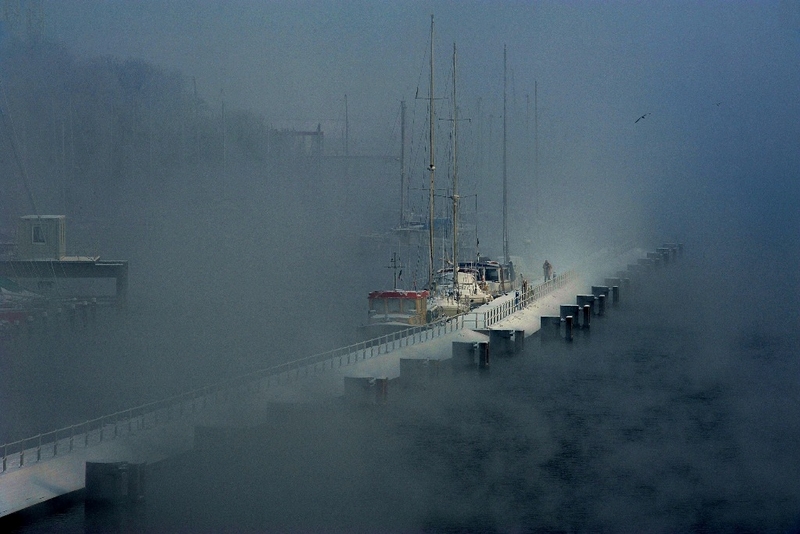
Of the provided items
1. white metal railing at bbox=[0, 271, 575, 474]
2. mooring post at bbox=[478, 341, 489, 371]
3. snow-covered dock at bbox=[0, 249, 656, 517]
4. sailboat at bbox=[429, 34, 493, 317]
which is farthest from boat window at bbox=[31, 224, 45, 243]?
mooring post at bbox=[478, 341, 489, 371]

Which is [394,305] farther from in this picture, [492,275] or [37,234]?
[37,234]

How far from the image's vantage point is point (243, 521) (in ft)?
109

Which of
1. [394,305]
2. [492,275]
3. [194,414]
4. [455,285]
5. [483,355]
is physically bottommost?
[194,414]

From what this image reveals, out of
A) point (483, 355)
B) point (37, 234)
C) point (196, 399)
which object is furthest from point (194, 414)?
point (37, 234)

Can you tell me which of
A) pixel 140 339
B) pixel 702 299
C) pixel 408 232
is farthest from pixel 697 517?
pixel 408 232

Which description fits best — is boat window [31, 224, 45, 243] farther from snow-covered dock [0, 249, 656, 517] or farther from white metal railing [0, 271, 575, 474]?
white metal railing [0, 271, 575, 474]

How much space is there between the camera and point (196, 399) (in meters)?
39.0

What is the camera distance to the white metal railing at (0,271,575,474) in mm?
32703

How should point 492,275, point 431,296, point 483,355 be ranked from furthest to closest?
point 492,275 < point 431,296 < point 483,355

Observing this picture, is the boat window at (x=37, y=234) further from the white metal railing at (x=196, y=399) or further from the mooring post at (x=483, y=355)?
the mooring post at (x=483, y=355)

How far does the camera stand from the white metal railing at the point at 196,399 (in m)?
32.7

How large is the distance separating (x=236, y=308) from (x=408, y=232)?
32.8 m

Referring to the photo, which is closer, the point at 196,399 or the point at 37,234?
the point at 196,399

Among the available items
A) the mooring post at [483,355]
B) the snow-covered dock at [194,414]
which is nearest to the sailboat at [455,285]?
the snow-covered dock at [194,414]
